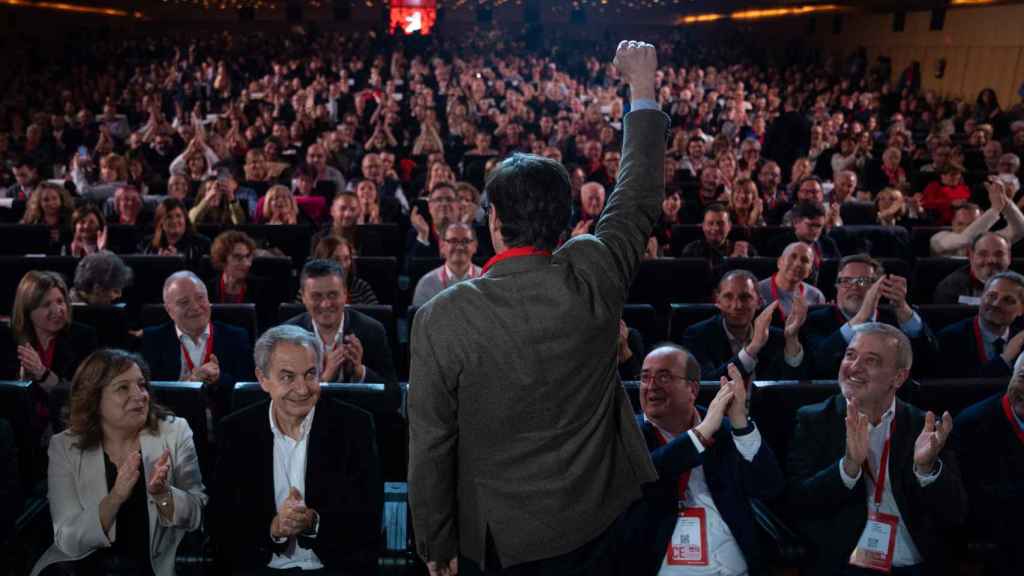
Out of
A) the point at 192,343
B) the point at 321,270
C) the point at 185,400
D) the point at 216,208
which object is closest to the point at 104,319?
the point at 192,343

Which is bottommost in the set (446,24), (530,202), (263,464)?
(263,464)

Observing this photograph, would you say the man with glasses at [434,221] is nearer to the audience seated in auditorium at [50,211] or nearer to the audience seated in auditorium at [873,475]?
the audience seated in auditorium at [50,211]

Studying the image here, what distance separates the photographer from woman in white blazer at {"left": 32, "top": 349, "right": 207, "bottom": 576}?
2438 millimetres

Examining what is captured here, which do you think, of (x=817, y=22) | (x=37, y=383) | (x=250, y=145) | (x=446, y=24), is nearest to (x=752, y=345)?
(x=37, y=383)

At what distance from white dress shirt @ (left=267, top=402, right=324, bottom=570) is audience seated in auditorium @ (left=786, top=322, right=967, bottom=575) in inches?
54.3

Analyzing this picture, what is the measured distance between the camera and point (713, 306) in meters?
4.19

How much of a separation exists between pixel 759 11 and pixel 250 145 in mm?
20406

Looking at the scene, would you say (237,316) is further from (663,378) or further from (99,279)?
(663,378)

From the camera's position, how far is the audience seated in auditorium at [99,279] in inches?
162

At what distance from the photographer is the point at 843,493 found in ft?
8.10

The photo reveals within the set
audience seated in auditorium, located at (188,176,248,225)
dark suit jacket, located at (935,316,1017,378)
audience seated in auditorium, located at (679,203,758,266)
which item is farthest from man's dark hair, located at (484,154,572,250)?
audience seated in auditorium, located at (188,176,248,225)

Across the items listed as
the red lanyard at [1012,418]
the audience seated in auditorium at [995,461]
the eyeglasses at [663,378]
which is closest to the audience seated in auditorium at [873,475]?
the audience seated in auditorium at [995,461]

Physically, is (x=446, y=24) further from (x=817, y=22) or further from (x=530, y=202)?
(x=530, y=202)

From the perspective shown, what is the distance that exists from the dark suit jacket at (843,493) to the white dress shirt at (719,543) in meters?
0.27
